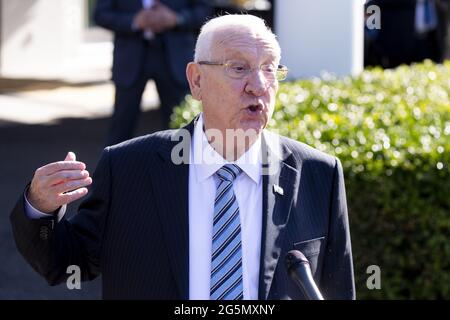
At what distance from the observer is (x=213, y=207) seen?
3346mm

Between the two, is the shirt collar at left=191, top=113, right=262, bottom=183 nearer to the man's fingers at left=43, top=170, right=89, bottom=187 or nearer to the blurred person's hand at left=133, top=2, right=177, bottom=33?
the man's fingers at left=43, top=170, right=89, bottom=187

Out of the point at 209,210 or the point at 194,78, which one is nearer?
the point at 209,210

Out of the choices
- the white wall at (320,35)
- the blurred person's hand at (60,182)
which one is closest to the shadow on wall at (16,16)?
the white wall at (320,35)

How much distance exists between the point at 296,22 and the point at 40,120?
4373 mm

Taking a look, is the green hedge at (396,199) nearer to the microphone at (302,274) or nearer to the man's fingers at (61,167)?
the microphone at (302,274)

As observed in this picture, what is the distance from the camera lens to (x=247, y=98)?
331 cm

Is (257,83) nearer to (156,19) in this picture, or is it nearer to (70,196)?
(70,196)

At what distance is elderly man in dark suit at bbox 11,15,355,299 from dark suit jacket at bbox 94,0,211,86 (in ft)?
16.3

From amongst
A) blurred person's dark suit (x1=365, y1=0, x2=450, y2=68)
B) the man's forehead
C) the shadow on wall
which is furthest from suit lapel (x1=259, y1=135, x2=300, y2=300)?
the shadow on wall

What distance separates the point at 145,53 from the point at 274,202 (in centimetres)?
534

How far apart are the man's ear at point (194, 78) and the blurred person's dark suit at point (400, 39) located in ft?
43.9

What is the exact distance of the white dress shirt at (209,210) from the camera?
3287 millimetres

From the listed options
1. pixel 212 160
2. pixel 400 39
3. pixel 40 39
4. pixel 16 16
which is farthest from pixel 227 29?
pixel 40 39
